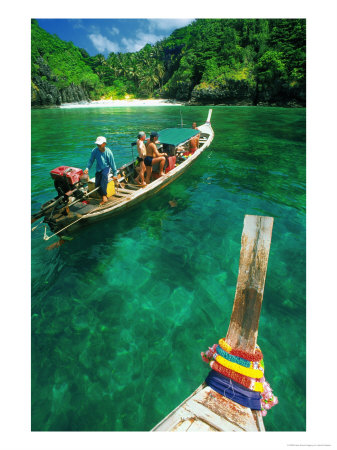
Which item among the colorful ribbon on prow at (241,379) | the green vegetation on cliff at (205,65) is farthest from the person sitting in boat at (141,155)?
the green vegetation on cliff at (205,65)

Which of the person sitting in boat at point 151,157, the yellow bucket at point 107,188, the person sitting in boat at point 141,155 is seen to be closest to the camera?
the yellow bucket at point 107,188

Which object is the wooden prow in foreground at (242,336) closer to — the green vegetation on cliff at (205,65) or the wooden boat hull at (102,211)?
the wooden boat hull at (102,211)

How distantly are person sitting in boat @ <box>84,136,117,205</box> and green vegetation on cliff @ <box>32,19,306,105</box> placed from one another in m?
45.0

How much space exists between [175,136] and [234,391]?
925 centimetres

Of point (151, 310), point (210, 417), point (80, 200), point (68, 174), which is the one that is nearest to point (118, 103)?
point (80, 200)

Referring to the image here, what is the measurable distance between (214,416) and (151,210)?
21.3ft

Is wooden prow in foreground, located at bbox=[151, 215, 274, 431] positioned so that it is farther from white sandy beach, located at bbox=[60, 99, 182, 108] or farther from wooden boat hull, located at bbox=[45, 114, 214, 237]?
white sandy beach, located at bbox=[60, 99, 182, 108]

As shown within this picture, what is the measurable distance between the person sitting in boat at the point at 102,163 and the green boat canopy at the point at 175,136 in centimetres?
353

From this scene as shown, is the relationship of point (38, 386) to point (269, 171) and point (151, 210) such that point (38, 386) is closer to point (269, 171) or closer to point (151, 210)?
point (151, 210)

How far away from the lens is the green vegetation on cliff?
45.5m

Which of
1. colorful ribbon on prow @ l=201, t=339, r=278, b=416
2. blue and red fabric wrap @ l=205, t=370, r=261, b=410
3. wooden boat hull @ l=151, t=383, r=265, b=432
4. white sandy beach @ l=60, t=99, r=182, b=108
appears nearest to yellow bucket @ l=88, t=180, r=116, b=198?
colorful ribbon on prow @ l=201, t=339, r=278, b=416

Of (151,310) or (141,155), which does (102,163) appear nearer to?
(141,155)

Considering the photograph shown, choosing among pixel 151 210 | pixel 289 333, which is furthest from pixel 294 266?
pixel 151 210

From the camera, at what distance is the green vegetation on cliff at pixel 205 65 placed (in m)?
45.5
